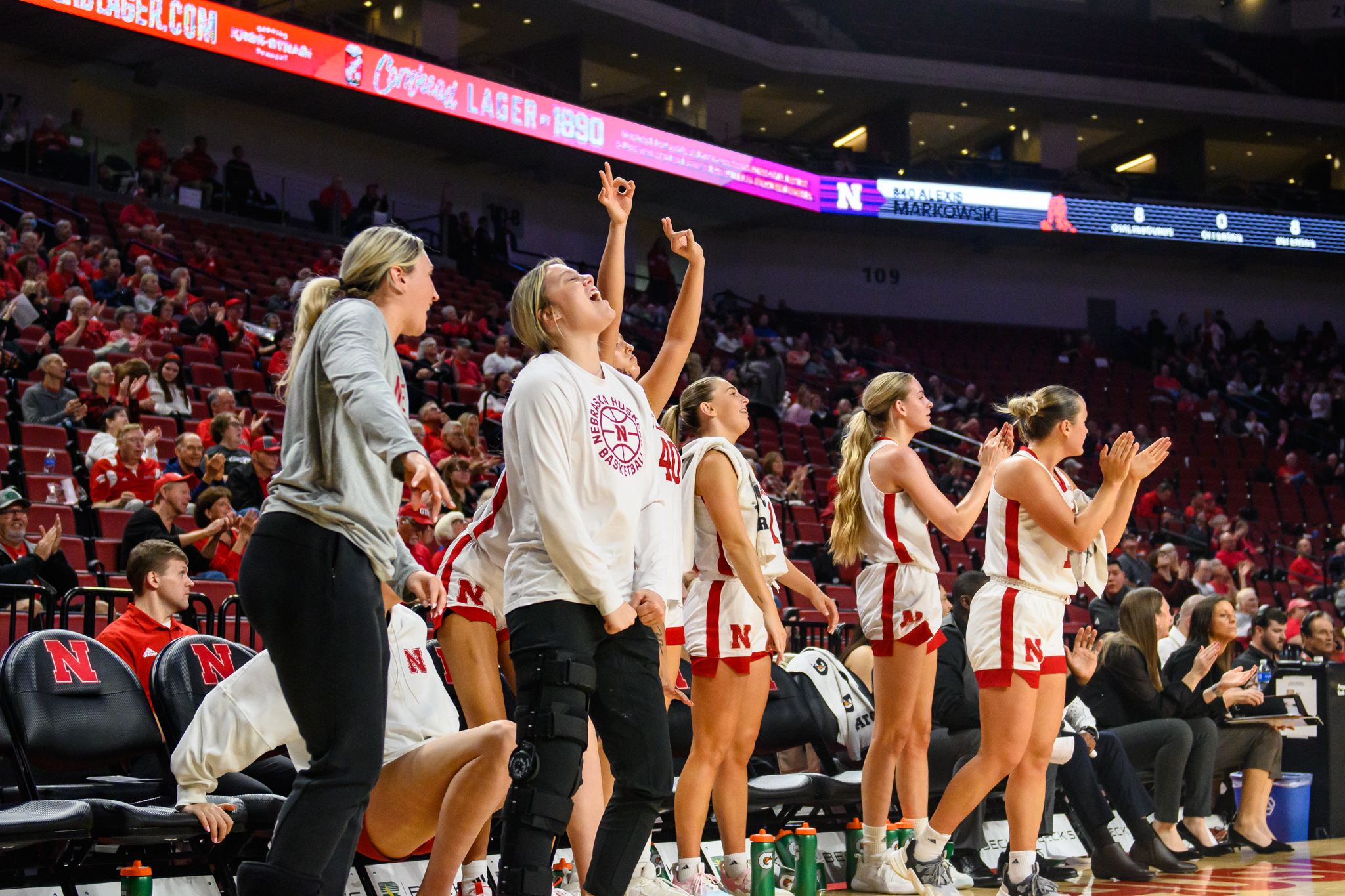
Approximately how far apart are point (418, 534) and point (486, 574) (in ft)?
11.5

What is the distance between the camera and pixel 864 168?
21.4 metres

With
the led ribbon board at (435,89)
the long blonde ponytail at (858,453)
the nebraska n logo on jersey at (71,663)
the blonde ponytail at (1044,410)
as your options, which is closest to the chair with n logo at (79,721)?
the nebraska n logo on jersey at (71,663)

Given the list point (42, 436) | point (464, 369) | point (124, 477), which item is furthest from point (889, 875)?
point (464, 369)

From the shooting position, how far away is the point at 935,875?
4301mm

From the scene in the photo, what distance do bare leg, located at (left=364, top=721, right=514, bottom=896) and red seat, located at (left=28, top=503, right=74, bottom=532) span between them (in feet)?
13.6

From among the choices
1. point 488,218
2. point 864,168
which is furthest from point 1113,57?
point 488,218

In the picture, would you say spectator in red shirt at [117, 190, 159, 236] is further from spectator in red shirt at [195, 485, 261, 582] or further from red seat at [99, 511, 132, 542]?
spectator in red shirt at [195, 485, 261, 582]

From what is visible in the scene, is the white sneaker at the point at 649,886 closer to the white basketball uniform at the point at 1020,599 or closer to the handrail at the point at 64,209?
the white basketball uniform at the point at 1020,599

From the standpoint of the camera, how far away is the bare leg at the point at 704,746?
13.4ft

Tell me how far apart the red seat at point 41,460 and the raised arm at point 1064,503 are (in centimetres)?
576

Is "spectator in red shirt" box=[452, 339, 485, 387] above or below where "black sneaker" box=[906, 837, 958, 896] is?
above

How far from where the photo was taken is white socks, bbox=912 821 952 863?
4285mm

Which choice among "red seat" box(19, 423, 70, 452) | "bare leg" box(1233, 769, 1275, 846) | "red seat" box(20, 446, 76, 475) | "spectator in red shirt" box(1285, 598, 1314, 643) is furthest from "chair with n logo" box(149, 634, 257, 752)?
"spectator in red shirt" box(1285, 598, 1314, 643)

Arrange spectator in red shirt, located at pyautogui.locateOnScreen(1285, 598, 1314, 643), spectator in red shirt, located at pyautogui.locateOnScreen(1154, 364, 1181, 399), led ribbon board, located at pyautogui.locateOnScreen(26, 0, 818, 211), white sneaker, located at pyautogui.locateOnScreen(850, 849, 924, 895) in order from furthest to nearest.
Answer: spectator in red shirt, located at pyautogui.locateOnScreen(1154, 364, 1181, 399)
led ribbon board, located at pyautogui.locateOnScreen(26, 0, 818, 211)
spectator in red shirt, located at pyautogui.locateOnScreen(1285, 598, 1314, 643)
white sneaker, located at pyautogui.locateOnScreen(850, 849, 924, 895)
